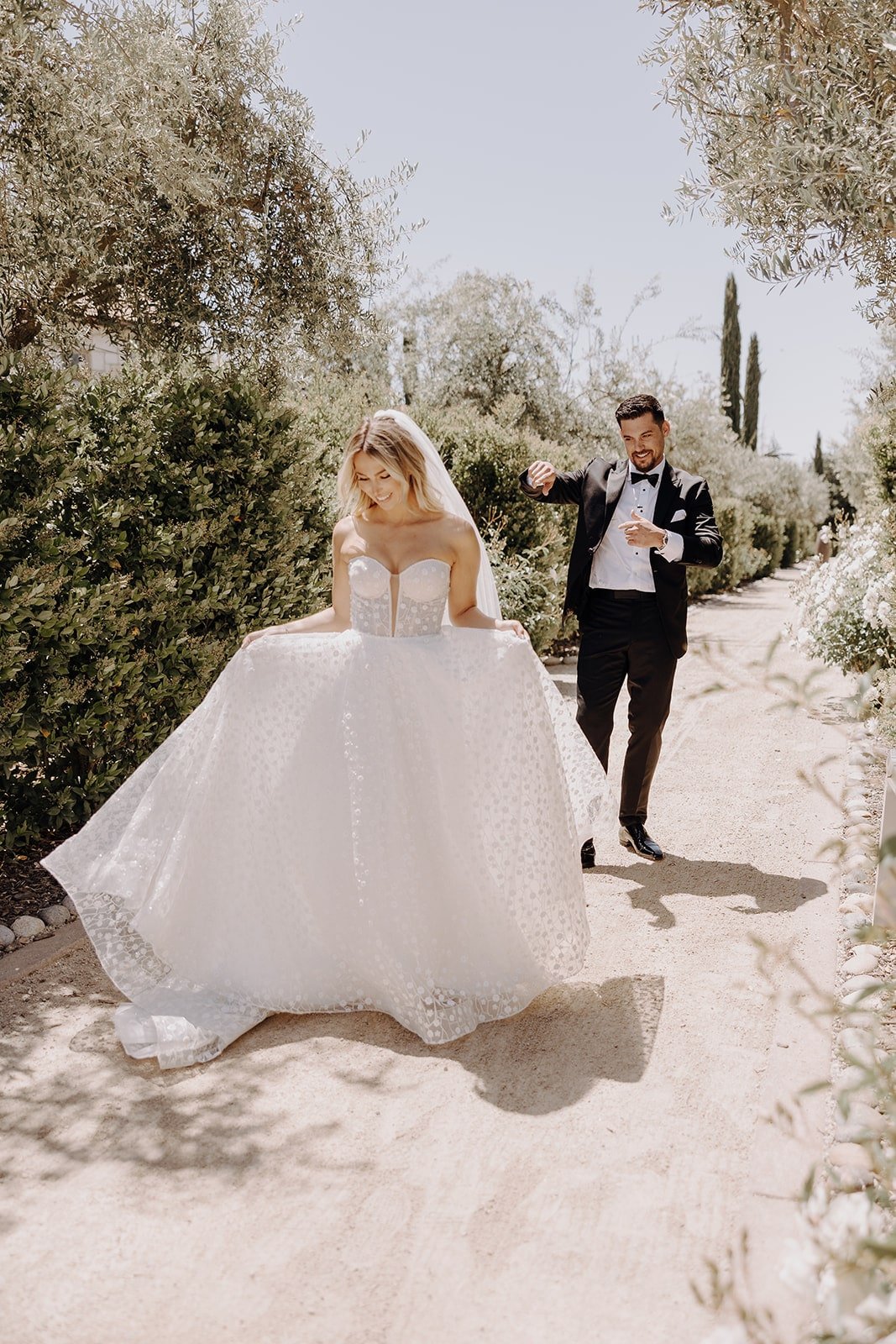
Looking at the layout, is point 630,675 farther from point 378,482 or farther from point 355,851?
point 355,851

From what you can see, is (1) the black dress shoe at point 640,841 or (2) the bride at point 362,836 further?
(1) the black dress shoe at point 640,841

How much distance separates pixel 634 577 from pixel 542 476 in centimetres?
72

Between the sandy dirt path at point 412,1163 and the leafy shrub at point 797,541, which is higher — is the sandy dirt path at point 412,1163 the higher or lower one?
the higher one

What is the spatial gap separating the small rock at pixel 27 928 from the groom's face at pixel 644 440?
363cm

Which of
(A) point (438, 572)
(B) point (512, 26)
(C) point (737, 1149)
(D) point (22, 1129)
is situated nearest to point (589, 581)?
(A) point (438, 572)

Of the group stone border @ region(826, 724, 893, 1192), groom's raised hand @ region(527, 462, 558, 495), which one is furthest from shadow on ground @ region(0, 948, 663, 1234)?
groom's raised hand @ region(527, 462, 558, 495)

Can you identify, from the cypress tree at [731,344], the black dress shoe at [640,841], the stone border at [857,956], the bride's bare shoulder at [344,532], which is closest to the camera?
the stone border at [857,956]

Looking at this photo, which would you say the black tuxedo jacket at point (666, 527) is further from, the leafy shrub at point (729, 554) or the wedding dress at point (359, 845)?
the leafy shrub at point (729, 554)

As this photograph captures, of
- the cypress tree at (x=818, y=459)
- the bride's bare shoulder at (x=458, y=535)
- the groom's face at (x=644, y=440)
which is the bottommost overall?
the bride's bare shoulder at (x=458, y=535)

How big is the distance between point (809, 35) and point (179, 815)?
12.8 ft

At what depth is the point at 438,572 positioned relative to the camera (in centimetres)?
409

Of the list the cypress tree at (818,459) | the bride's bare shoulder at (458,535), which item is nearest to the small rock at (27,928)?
the bride's bare shoulder at (458,535)

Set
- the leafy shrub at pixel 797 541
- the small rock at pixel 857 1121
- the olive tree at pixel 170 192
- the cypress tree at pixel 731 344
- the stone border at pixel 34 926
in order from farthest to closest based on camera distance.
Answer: the cypress tree at pixel 731 344
the leafy shrub at pixel 797 541
the olive tree at pixel 170 192
the stone border at pixel 34 926
the small rock at pixel 857 1121

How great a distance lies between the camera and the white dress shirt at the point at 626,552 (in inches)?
213
